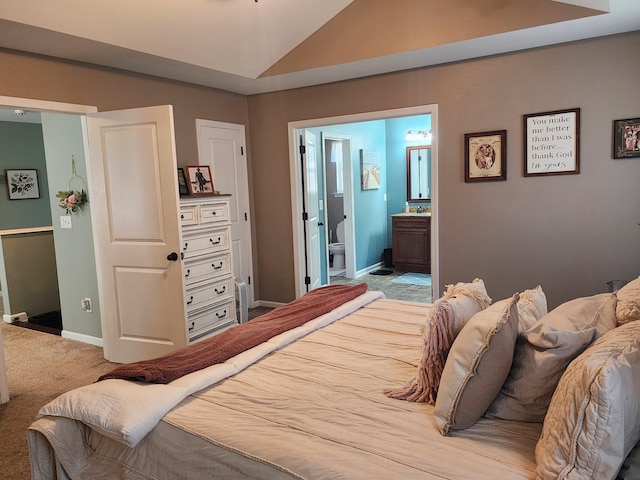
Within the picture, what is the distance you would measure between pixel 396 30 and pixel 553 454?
11.2 ft

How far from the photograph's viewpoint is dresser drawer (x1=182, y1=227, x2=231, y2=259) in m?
3.66

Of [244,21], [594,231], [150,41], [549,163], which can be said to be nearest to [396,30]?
[244,21]

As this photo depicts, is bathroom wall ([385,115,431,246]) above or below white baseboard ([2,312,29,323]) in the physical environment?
above

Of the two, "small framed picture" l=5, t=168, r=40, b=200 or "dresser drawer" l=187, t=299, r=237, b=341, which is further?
"small framed picture" l=5, t=168, r=40, b=200

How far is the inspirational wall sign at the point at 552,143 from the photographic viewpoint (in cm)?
364

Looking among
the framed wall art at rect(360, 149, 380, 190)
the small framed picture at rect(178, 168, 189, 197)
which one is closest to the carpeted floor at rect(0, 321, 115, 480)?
the small framed picture at rect(178, 168, 189, 197)

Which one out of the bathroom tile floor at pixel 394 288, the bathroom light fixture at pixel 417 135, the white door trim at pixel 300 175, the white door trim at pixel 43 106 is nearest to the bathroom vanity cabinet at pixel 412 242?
the bathroom tile floor at pixel 394 288

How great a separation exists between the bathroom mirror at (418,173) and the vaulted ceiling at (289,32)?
291 cm

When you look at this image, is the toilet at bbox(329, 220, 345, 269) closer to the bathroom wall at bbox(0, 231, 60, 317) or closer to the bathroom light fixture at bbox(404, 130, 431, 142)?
the bathroom light fixture at bbox(404, 130, 431, 142)

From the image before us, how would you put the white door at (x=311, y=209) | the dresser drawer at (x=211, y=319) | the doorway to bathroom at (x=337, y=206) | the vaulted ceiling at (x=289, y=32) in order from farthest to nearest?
the doorway to bathroom at (x=337, y=206)
the white door at (x=311, y=209)
the dresser drawer at (x=211, y=319)
the vaulted ceiling at (x=289, y=32)

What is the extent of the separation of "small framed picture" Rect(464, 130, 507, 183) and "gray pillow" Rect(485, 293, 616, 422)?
101 inches

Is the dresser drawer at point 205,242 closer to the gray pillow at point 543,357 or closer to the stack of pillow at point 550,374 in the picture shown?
the stack of pillow at point 550,374

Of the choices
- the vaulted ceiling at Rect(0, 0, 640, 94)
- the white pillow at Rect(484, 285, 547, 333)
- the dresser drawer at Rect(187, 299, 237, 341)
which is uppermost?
the vaulted ceiling at Rect(0, 0, 640, 94)

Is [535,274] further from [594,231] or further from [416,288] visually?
[416,288]
